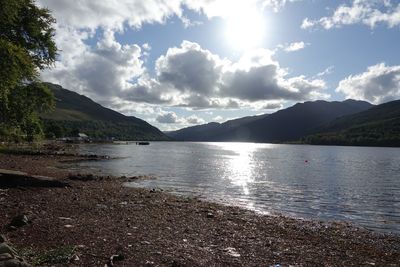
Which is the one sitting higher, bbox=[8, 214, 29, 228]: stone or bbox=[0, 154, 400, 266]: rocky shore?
bbox=[8, 214, 29, 228]: stone

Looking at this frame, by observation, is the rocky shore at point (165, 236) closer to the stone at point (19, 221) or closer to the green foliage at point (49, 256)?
the green foliage at point (49, 256)

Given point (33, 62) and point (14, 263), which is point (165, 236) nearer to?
point (14, 263)

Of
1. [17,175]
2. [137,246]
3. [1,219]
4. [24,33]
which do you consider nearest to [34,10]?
[24,33]

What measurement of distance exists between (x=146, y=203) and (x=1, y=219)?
40.2 feet

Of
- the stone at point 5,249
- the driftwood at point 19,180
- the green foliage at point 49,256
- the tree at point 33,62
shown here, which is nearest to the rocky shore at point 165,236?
the green foliage at point 49,256

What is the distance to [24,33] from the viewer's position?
1252 inches

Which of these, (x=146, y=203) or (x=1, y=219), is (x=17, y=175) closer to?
(x=146, y=203)

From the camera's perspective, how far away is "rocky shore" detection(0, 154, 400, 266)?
1324 cm

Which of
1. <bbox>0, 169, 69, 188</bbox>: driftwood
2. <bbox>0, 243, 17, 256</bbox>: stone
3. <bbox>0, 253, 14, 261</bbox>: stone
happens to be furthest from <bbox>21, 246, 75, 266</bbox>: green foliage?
<bbox>0, 169, 69, 188</bbox>: driftwood

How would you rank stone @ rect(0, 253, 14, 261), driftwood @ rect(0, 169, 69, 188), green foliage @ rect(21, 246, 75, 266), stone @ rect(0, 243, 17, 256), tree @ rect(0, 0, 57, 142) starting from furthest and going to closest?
tree @ rect(0, 0, 57, 142), driftwood @ rect(0, 169, 69, 188), green foliage @ rect(21, 246, 75, 266), stone @ rect(0, 243, 17, 256), stone @ rect(0, 253, 14, 261)

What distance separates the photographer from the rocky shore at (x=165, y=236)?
1324 cm

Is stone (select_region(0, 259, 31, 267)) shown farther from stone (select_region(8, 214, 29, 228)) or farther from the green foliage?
stone (select_region(8, 214, 29, 228))

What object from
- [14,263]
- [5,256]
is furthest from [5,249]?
[14,263]

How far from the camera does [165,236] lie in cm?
1700
